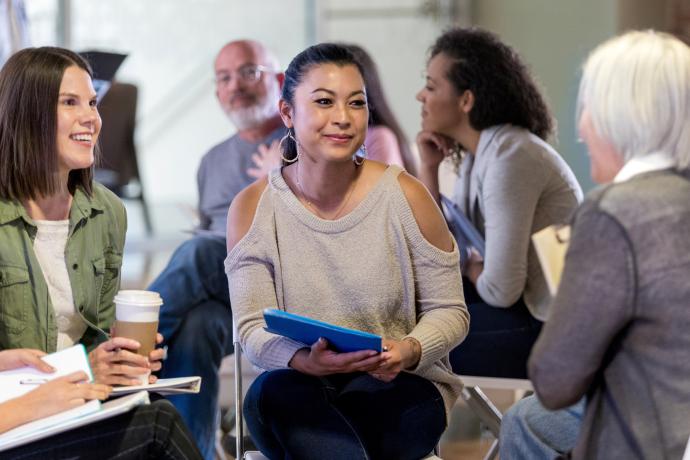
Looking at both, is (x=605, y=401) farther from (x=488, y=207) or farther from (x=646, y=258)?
(x=488, y=207)

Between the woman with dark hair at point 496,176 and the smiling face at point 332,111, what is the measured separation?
612 mm

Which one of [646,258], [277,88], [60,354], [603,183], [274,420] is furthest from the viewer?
[277,88]

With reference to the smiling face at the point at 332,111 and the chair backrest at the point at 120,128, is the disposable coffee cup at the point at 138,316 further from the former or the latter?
the chair backrest at the point at 120,128

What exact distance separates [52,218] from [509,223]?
1.13 m

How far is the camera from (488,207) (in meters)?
2.70

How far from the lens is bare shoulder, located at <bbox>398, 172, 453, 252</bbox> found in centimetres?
217

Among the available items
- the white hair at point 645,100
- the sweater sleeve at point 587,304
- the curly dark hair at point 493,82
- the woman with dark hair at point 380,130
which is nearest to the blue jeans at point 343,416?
the sweater sleeve at point 587,304

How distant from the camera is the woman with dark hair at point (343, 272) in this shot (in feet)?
6.72

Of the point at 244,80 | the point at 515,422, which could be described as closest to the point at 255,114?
the point at 244,80

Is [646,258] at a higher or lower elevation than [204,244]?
higher

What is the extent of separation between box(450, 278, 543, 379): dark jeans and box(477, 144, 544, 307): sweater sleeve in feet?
0.13

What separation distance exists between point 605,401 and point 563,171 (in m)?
1.28

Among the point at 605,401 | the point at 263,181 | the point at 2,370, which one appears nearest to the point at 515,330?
the point at 263,181

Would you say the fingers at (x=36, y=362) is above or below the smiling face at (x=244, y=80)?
below
